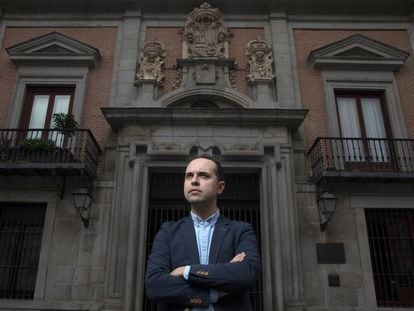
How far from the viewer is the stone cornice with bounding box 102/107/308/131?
9.05 m

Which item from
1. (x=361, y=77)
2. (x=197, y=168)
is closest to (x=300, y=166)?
(x=361, y=77)

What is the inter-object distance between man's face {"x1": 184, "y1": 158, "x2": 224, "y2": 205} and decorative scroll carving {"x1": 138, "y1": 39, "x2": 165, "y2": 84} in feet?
26.2

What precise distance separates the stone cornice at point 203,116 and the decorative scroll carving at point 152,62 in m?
1.50

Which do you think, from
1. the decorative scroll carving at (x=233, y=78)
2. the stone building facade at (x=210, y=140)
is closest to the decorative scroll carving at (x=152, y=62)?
the stone building facade at (x=210, y=140)

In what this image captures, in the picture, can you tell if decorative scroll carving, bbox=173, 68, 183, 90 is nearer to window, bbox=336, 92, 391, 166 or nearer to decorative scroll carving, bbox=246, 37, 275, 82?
decorative scroll carving, bbox=246, 37, 275, 82

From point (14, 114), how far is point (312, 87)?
8.42 m

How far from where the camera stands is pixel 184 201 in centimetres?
911

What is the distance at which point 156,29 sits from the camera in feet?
37.3

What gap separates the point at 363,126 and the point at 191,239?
9.25 meters

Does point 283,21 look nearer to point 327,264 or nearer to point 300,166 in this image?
point 300,166

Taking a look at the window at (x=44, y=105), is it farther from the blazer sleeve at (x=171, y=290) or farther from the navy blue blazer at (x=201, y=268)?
the blazer sleeve at (x=171, y=290)

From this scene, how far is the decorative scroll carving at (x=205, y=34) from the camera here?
1070cm

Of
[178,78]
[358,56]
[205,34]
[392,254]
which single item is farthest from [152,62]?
[392,254]

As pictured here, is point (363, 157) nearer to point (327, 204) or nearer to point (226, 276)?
point (327, 204)
